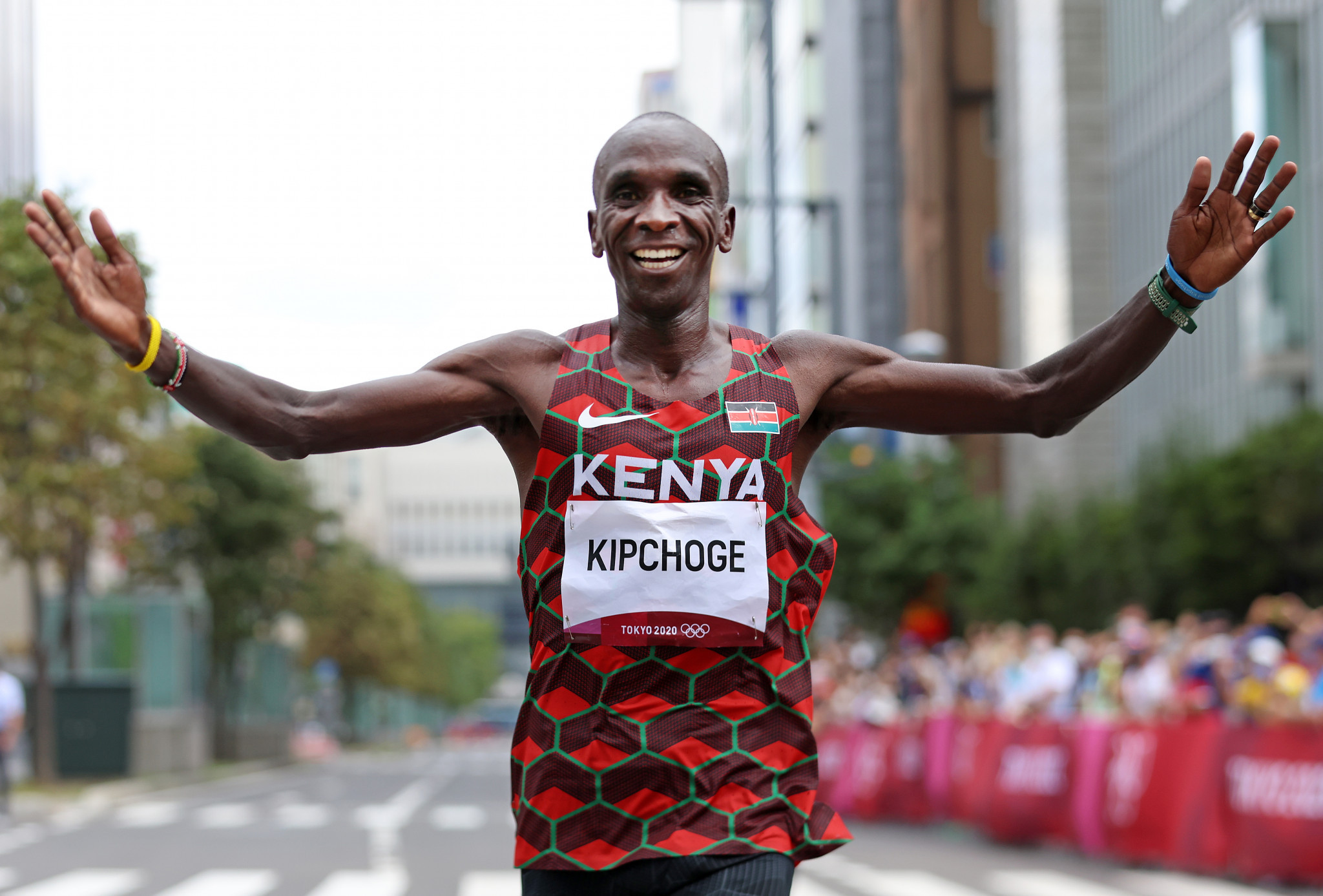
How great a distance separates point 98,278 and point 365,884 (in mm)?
10399

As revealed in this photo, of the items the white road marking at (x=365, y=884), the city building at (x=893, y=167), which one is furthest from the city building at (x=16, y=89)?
the white road marking at (x=365, y=884)

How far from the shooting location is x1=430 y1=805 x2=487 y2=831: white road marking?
19938mm

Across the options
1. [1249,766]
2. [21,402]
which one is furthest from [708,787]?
[21,402]

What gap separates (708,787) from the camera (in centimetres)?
324

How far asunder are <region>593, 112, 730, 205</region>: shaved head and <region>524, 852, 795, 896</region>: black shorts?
1131 mm

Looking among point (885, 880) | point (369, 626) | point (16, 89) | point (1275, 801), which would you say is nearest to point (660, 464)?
point (1275, 801)

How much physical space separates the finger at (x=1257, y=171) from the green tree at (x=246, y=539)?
41.8 m

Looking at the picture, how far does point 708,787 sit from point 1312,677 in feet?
33.1

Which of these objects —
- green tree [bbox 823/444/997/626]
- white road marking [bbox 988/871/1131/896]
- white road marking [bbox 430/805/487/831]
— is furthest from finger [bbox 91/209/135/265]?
green tree [bbox 823/444/997/626]

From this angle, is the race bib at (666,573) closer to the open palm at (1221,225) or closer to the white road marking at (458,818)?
the open palm at (1221,225)

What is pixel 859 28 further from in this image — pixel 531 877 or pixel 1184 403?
pixel 531 877

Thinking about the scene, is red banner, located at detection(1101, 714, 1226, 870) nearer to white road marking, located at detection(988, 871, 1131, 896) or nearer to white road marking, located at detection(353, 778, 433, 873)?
white road marking, located at detection(988, 871, 1131, 896)

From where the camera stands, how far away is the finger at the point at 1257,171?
11.1 ft

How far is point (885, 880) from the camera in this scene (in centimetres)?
1335
